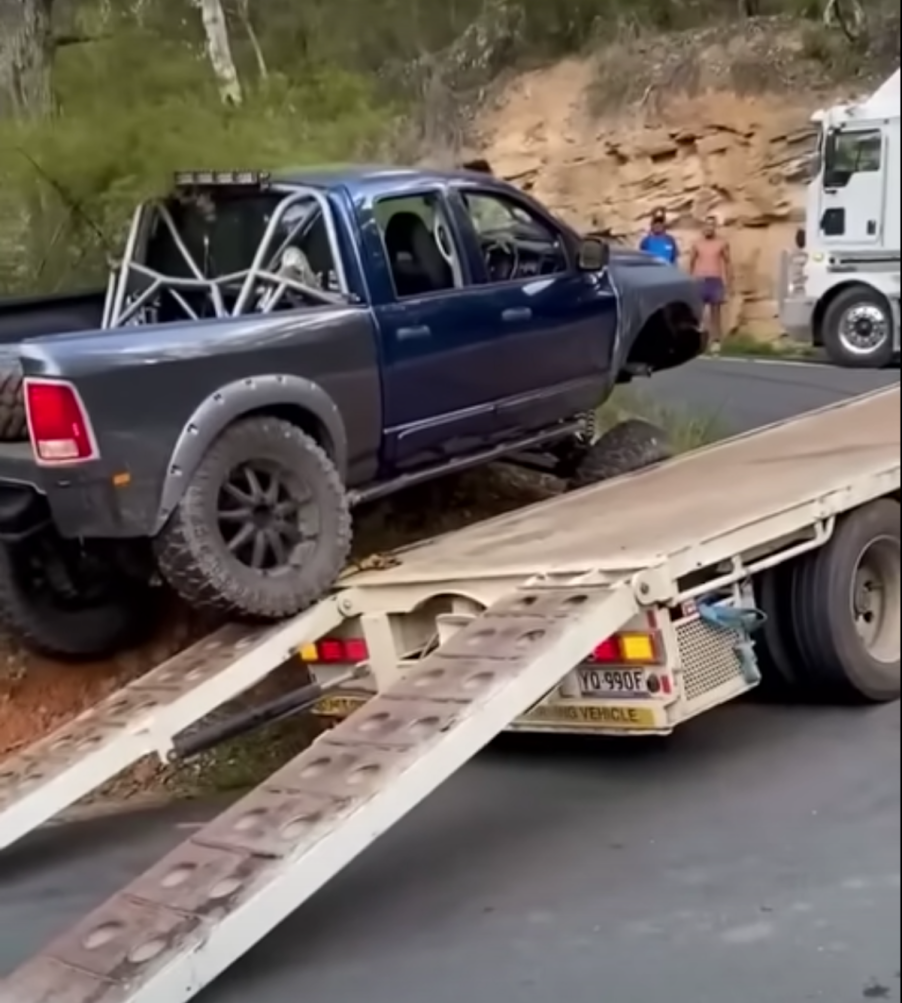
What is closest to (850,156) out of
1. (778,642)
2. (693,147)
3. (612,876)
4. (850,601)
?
(693,147)

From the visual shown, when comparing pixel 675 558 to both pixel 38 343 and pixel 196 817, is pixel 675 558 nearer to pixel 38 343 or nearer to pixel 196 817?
pixel 196 817

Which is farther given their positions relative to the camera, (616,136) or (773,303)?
(616,136)

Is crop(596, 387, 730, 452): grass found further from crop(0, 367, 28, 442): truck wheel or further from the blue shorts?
crop(0, 367, 28, 442): truck wheel

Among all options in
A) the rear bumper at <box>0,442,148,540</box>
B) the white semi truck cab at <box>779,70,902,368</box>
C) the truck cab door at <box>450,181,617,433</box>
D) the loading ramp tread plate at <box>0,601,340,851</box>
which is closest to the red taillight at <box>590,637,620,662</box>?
the truck cab door at <box>450,181,617,433</box>

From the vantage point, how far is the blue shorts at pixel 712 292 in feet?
10.5

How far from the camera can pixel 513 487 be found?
3994mm

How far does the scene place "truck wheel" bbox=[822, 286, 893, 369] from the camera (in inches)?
92.6

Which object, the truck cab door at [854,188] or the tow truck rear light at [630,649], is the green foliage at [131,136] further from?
the tow truck rear light at [630,649]

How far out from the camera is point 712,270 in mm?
3268

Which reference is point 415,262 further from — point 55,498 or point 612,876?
point 612,876

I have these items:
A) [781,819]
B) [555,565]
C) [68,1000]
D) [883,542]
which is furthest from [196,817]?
[883,542]

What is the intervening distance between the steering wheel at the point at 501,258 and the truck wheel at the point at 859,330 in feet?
4.17

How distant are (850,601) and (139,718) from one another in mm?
1544

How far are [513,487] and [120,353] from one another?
3.57ft
